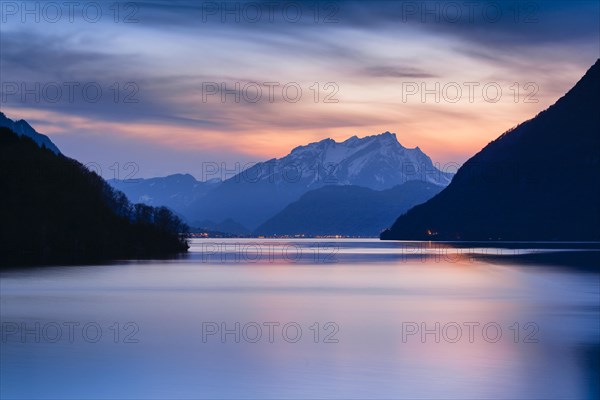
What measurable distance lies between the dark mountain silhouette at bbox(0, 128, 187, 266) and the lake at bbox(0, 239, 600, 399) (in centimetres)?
5165

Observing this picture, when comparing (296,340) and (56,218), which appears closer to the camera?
(296,340)

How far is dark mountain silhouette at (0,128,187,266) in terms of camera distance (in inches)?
5251

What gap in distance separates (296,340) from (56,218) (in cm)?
10069

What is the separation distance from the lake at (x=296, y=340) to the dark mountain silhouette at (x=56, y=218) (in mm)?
51649

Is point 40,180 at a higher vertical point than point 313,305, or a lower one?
higher

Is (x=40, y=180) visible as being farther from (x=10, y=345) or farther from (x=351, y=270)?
(x=10, y=345)

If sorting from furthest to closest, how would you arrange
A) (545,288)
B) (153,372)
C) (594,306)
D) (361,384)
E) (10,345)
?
(545,288) < (594,306) < (10,345) < (153,372) < (361,384)

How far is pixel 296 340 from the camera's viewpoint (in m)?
43.4

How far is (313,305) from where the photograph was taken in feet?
207

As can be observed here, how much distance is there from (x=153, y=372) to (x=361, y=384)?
7.46m

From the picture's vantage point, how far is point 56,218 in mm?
138125

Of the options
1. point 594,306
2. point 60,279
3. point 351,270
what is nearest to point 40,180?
point 351,270

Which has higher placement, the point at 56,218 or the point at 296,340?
the point at 56,218

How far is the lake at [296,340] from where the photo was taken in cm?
3145
